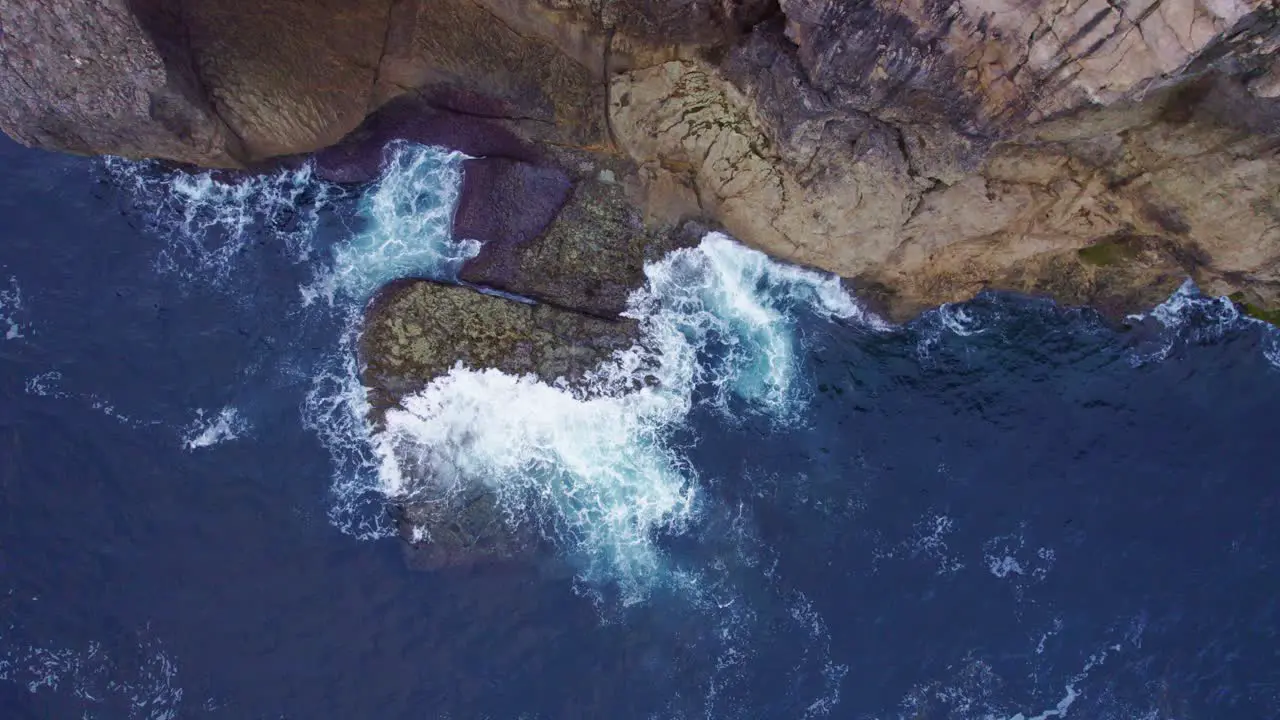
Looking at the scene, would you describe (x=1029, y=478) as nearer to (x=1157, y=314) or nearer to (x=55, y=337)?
(x=1157, y=314)

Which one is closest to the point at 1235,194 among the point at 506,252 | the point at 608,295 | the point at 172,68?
the point at 608,295

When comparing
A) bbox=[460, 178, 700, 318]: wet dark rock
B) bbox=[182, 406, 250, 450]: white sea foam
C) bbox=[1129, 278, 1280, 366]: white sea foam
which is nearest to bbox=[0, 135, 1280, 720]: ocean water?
bbox=[182, 406, 250, 450]: white sea foam

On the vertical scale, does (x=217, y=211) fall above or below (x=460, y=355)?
above

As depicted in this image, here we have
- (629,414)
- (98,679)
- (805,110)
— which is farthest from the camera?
(629,414)

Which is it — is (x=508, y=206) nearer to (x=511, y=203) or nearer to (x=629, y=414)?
(x=511, y=203)

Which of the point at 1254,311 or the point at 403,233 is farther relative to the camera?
the point at 1254,311

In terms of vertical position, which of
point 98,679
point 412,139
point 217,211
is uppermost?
point 412,139

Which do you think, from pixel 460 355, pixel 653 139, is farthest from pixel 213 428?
pixel 653 139
